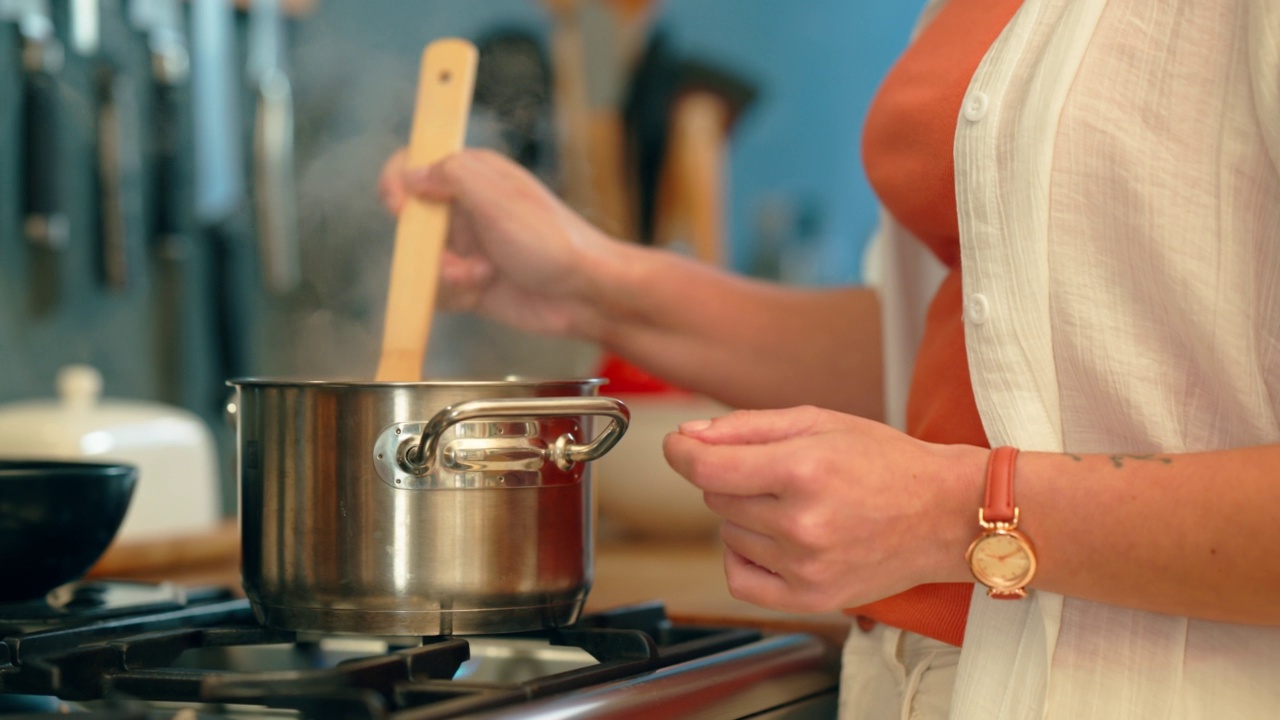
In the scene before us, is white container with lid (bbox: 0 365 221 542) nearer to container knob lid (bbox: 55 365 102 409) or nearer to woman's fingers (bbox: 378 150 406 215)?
container knob lid (bbox: 55 365 102 409)

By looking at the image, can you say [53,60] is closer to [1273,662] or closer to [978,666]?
[978,666]

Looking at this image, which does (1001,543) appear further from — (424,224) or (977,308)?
(424,224)

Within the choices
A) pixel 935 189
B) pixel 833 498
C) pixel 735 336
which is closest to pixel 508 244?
pixel 735 336

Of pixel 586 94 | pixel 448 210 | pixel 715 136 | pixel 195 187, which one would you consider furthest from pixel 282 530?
pixel 715 136

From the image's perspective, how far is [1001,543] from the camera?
0.62 meters

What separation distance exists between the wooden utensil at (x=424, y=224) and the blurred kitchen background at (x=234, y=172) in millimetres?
384

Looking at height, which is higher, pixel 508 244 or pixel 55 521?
pixel 508 244

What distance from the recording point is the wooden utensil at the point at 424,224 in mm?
854

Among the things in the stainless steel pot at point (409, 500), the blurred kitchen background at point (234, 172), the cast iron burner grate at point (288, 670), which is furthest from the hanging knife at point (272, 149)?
the stainless steel pot at point (409, 500)

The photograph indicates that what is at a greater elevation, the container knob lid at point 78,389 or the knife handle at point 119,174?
the knife handle at point 119,174

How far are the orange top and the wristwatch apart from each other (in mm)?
101

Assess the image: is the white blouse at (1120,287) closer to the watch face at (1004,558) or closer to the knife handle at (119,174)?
the watch face at (1004,558)

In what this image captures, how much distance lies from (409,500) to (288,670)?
127 millimetres

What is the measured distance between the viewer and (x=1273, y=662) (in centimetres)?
66
